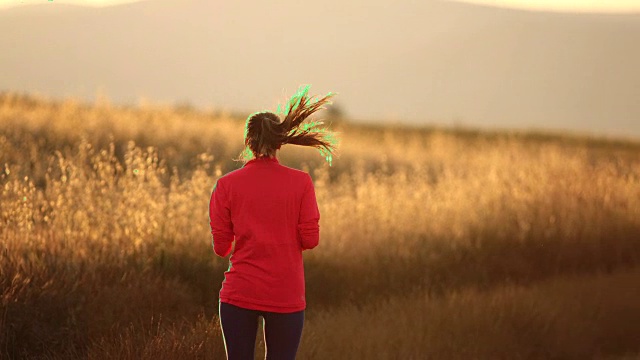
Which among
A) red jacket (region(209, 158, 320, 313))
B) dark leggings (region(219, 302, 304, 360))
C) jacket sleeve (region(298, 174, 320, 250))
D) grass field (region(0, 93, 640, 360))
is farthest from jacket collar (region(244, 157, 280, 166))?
grass field (region(0, 93, 640, 360))

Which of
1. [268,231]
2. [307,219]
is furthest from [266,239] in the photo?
[307,219]

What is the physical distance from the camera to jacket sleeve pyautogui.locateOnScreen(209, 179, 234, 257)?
4305 mm

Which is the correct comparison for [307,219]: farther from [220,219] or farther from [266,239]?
[220,219]

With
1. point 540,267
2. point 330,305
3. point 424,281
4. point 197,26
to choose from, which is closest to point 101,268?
point 330,305

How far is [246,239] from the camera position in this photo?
4.29 m

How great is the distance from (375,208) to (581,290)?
12.5 ft

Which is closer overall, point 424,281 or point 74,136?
point 424,281

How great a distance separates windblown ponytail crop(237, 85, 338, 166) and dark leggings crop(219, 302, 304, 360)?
0.78m

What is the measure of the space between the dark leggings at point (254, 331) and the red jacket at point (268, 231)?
5 centimetres

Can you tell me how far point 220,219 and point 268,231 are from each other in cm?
28

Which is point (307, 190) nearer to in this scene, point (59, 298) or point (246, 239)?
point (246, 239)

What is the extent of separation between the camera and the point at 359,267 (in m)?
9.98

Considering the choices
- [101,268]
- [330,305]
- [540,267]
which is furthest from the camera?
[540,267]

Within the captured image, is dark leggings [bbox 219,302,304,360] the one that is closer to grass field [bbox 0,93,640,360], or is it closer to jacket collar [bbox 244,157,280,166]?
jacket collar [bbox 244,157,280,166]
